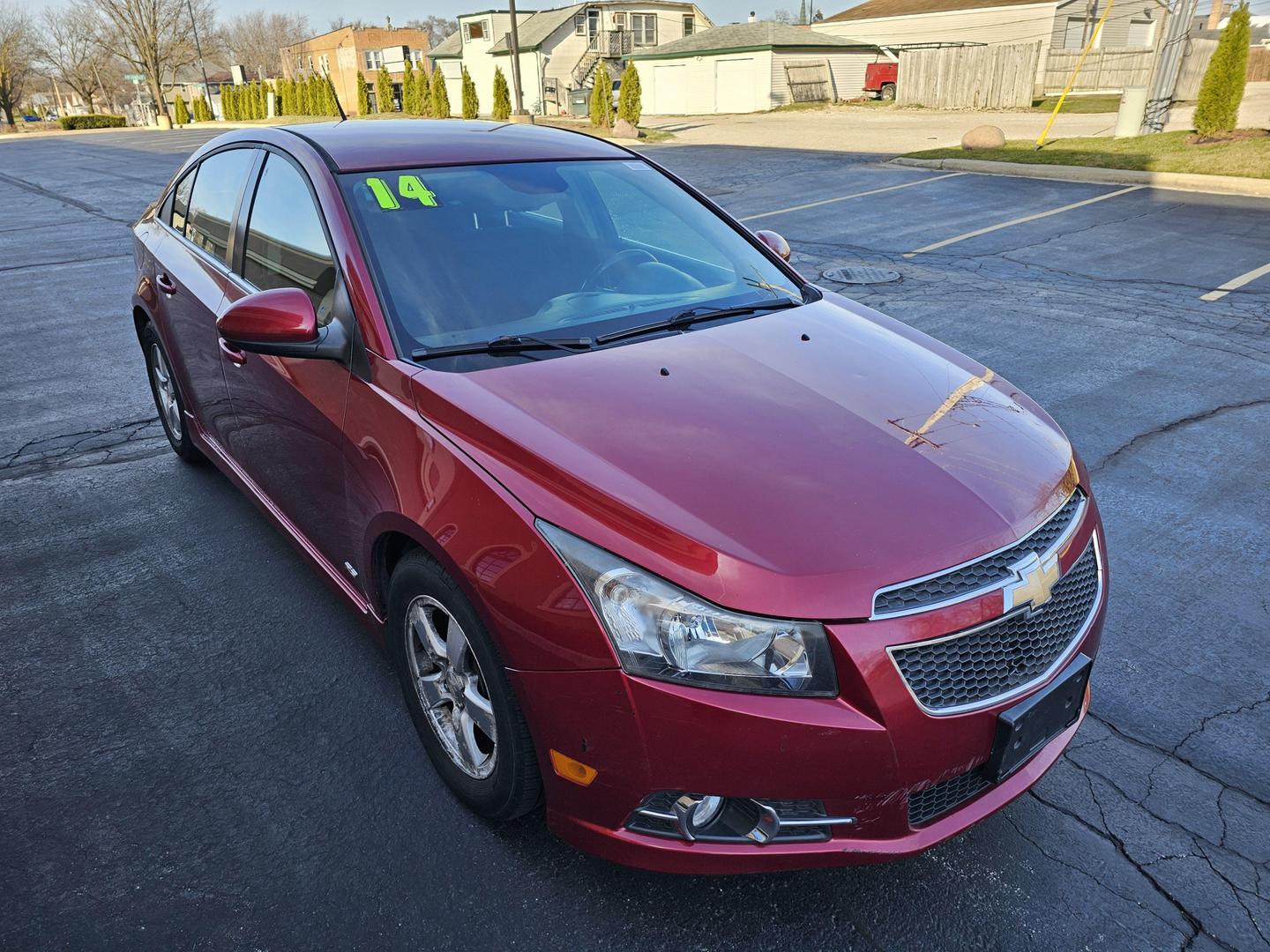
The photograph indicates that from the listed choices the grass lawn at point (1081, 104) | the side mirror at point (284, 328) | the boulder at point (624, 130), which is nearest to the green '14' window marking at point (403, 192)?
→ the side mirror at point (284, 328)

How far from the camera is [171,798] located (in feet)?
8.82

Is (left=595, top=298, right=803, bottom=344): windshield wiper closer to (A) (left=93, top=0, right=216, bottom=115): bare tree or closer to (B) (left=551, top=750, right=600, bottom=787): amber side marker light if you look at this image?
(B) (left=551, top=750, right=600, bottom=787): amber side marker light

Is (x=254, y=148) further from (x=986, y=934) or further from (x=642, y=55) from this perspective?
(x=642, y=55)

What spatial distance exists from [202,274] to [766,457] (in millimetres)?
2880

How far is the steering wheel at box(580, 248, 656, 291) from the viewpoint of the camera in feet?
10.3

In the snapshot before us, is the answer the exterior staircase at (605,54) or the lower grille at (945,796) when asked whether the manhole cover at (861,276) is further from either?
the exterior staircase at (605,54)

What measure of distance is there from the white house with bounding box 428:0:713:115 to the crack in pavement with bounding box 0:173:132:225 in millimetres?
28946

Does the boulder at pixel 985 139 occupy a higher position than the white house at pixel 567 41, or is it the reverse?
the white house at pixel 567 41

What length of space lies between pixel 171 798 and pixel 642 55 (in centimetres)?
4740

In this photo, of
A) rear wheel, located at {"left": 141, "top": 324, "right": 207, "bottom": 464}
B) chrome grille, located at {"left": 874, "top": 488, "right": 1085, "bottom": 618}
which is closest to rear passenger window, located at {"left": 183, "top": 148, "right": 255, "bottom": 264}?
rear wheel, located at {"left": 141, "top": 324, "right": 207, "bottom": 464}

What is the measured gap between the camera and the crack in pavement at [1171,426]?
479 cm

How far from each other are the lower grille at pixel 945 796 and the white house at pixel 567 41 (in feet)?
163

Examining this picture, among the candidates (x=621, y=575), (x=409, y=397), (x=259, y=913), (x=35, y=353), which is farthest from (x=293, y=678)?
(x=35, y=353)

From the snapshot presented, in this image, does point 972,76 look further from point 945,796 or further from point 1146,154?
point 945,796
